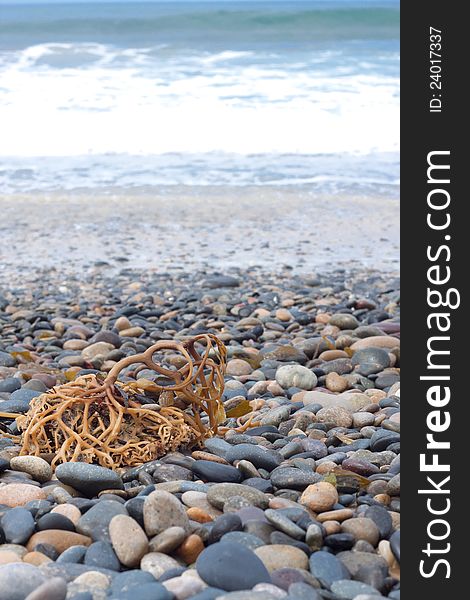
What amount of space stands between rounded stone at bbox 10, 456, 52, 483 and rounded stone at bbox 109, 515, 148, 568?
0.47m

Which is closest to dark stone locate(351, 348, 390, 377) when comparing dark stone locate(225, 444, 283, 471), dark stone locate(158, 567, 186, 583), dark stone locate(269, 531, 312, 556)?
dark stone locate(225, 444, 283, 471)

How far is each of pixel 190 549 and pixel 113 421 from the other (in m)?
0.68

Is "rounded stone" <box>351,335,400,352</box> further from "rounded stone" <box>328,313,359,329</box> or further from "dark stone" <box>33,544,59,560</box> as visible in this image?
"dark stone" <box>33,544,59,560</box>

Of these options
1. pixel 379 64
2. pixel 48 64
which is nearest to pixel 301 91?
pixel 379 64

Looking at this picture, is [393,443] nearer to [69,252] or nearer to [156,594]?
[156,594]

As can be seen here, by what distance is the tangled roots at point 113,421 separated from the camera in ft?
8.66

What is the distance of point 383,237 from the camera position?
8555 mm

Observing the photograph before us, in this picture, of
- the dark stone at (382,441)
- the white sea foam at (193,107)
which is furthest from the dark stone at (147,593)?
the white sea foam at (193,107)

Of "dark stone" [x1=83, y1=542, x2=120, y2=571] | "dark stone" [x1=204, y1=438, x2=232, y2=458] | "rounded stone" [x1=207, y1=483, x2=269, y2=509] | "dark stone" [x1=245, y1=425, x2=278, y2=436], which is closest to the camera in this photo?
"dark stone" [x1=83, y1=542, x2=120, y2=571]

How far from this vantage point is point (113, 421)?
2.67 m

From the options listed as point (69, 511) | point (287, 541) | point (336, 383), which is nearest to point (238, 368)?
point (336, 383)

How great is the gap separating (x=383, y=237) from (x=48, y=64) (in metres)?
14.3

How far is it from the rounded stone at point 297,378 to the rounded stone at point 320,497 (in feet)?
4.39

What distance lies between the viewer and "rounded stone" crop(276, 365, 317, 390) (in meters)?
3.72
